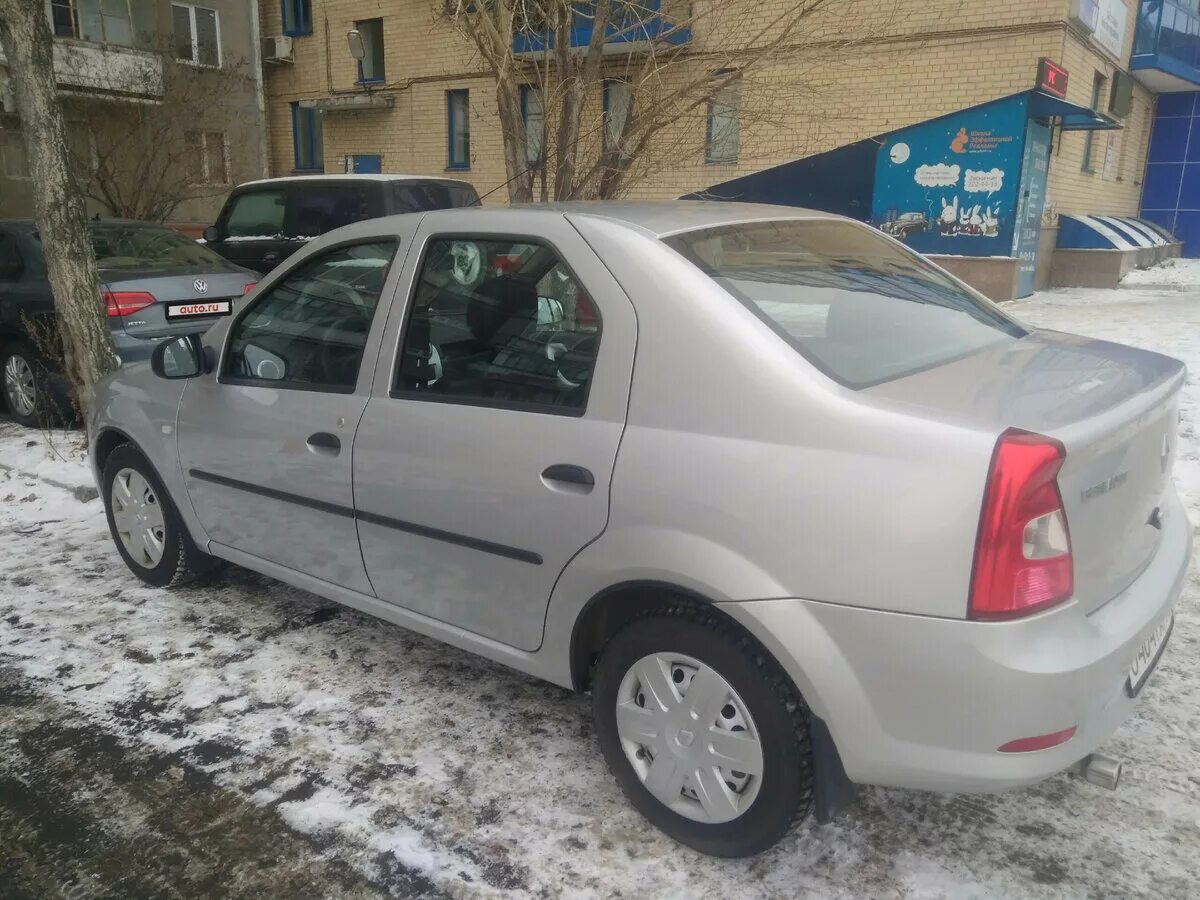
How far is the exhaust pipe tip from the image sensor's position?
2281 mm

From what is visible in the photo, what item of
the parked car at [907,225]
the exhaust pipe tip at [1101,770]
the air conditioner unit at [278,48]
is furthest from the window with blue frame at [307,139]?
the exhaust pipe tip at [1101,770]

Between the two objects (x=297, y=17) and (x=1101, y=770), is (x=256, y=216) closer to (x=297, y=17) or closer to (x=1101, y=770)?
(x=1101, y=770)

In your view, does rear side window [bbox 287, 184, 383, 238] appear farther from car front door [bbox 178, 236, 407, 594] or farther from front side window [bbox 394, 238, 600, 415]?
front side window [bbox 394, 238, 600, 415]

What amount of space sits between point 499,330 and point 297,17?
2227 centimetres

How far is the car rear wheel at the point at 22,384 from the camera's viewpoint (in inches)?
280

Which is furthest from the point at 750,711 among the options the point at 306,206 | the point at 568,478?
the point at 306,206

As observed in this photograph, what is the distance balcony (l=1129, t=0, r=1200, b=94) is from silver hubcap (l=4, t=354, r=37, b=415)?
1788 centimetres

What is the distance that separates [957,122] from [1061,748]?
13273 millimetres

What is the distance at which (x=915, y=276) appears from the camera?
10.1 ft

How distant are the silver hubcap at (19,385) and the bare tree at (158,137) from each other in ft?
32.6

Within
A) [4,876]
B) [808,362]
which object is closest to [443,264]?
[808,362]

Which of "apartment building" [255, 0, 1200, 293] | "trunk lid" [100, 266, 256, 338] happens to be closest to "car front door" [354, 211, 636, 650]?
"trunk lid" [100, 266, 256, 338]

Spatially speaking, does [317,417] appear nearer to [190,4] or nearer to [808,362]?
[808,362]

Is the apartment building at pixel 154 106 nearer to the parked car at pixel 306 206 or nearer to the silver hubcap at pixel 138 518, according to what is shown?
the parked car at pixel 306 206
